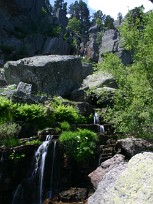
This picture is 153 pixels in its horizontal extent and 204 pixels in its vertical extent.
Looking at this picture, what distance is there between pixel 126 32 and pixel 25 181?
8.33 metres

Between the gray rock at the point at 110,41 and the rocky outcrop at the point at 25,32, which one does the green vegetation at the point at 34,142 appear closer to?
the rocky outcrop at the point at 25,32

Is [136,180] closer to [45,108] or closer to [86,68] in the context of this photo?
[45,108]

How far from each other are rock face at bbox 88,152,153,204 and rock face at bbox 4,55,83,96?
21.7 m

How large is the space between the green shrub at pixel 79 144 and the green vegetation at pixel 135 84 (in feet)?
8.61

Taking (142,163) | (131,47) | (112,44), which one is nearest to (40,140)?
(131,47)

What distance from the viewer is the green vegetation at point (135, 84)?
12039mm

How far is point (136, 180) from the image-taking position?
5.71m

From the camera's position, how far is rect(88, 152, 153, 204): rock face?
528 centimetres

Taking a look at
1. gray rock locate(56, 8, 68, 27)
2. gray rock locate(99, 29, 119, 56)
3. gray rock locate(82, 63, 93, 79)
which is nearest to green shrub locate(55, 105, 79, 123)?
gray rock locate(82, 63, 93, 79)

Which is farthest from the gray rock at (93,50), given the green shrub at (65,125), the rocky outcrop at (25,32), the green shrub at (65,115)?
the green shrub at (65,125)

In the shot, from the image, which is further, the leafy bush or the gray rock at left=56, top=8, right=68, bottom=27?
the gray rock at left=56, top=8, right=68, bottom=27

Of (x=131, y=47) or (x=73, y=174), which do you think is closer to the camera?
(x=131, y=47)

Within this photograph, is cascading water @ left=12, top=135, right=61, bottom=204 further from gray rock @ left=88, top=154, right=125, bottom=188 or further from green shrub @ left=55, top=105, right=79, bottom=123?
green shrub @ left=55, top=105, right=79, bottom=123

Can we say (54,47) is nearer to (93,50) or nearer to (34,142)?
(93,50)
